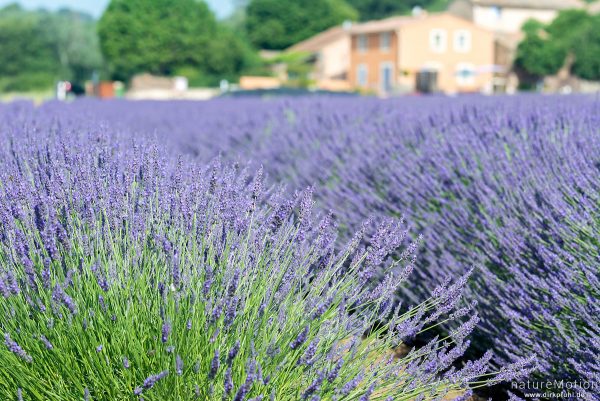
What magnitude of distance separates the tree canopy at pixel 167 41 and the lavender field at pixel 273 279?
2317 inches

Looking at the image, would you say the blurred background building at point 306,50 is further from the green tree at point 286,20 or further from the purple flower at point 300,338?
the purple flower at point 300,338

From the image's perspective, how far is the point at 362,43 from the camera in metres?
59.9

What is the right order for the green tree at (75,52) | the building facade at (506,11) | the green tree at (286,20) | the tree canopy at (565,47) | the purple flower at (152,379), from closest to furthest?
the purple flower at (152,379) → the tree canopy at (565,47) → the building facade at (506,11) → the green tree at (75,52) → the green tree at (286,20)

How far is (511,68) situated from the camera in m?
61.2

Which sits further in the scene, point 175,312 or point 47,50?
point 47,50

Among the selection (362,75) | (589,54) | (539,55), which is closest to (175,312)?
(589,54)

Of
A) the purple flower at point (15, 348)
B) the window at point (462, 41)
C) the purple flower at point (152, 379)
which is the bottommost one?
the purple flower at point (152, 379)

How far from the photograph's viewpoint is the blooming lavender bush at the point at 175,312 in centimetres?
253

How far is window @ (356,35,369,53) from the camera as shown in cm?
5950

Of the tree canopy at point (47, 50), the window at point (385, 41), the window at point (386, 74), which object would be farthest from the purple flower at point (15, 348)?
the tree canopy at point (47, 50)

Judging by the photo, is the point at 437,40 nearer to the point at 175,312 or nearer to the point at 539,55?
the point at 539,55

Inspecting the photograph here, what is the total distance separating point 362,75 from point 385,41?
12.8 ft

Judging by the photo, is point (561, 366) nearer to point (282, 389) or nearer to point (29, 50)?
point (282, 389)

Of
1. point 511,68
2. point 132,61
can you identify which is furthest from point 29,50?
point 511,68
